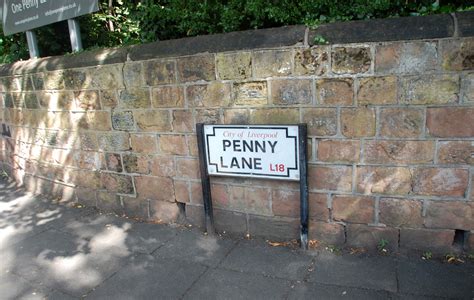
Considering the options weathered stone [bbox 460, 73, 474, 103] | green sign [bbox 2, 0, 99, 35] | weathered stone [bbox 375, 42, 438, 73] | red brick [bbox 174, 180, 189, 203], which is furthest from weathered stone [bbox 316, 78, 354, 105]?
green sign [bbox 2, 0, 99, 35]

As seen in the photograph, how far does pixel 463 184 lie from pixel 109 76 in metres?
3.15

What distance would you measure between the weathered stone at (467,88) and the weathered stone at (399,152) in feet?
1.17

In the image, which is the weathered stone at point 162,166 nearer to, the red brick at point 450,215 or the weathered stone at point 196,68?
the weathered stone at point 196,68

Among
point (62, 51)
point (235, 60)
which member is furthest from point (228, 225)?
point (62, 51)

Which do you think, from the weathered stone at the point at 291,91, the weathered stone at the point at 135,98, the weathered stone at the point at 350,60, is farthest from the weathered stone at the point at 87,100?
the weathered stone at the point at 350,60

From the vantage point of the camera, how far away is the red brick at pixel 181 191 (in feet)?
11.5

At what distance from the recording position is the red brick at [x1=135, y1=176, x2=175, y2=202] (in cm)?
360

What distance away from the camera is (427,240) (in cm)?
280

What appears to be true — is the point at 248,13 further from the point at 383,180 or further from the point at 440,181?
the point at 440,181

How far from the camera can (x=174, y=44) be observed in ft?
10.4

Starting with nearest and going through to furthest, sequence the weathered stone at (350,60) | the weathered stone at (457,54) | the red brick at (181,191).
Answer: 1. the weathered stone at (457,54)
2. the weathered stone at (350,60)
3. the red brick at (181,191)

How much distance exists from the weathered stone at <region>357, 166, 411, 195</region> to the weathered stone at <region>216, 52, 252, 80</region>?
3.80ft

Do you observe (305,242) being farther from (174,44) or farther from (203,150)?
(174,44)

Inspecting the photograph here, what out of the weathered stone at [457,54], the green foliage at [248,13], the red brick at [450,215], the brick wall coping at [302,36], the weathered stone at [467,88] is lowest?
the red brick at [450,215]
